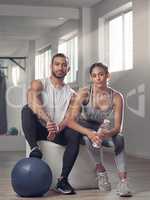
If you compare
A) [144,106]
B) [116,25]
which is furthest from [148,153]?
[116,25]

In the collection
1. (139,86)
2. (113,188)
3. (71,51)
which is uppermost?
(71,51)

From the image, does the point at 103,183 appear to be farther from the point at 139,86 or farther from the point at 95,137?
the point at 139,86

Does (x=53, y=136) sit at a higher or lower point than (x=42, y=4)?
lower

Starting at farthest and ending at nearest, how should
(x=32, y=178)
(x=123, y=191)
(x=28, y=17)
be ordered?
(x=28, y=17), (x=123, y=191), (x=32, y=178)

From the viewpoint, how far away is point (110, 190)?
315 cm

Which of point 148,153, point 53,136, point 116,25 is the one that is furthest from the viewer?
point 116,25

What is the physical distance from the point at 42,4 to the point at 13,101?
169cm

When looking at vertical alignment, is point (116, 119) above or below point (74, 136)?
above

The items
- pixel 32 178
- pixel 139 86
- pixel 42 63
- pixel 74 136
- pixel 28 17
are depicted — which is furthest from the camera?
pixel 42 63

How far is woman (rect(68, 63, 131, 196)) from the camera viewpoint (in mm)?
3035

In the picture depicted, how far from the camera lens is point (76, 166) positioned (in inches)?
126

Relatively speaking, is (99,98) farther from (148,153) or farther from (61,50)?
(61,50)

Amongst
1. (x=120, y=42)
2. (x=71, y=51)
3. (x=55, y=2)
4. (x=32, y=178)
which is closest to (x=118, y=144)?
(x=32, y=178)

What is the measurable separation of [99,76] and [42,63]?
5.10m
